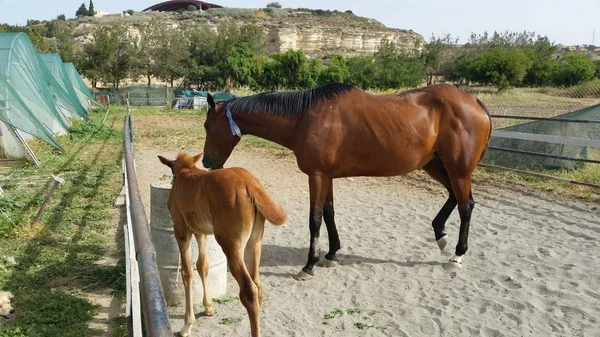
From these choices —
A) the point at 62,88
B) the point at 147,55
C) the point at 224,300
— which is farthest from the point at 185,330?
the point at 147,55

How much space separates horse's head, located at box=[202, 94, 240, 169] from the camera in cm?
467

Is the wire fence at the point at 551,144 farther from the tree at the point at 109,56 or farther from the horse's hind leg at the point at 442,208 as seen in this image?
the tree at the point at 109,56

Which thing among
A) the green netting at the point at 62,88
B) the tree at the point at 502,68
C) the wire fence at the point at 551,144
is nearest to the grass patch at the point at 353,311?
the wire fence at the point at 551,144

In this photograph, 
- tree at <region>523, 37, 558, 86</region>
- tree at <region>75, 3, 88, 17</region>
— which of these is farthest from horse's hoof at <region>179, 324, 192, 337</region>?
tree at <region>75, 3, 88, 17</region>

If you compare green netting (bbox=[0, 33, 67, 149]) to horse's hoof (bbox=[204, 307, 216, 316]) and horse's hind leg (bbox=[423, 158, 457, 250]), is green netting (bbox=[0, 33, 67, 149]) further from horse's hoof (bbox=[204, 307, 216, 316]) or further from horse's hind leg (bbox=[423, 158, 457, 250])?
horse's hind leg (bbox=[423, 158, 457, 250])

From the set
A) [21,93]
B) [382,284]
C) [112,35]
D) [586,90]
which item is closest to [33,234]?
[382,284]

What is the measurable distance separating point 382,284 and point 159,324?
3.42 m

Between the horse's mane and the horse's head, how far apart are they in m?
0.15

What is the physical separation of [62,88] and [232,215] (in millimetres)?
16561

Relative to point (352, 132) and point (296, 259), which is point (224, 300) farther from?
point (352, 132)

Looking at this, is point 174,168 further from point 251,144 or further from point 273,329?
point 251,144

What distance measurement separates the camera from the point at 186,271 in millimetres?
3494

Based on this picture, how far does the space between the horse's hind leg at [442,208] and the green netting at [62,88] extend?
1420cm

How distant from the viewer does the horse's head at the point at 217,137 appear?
467 centimetres
